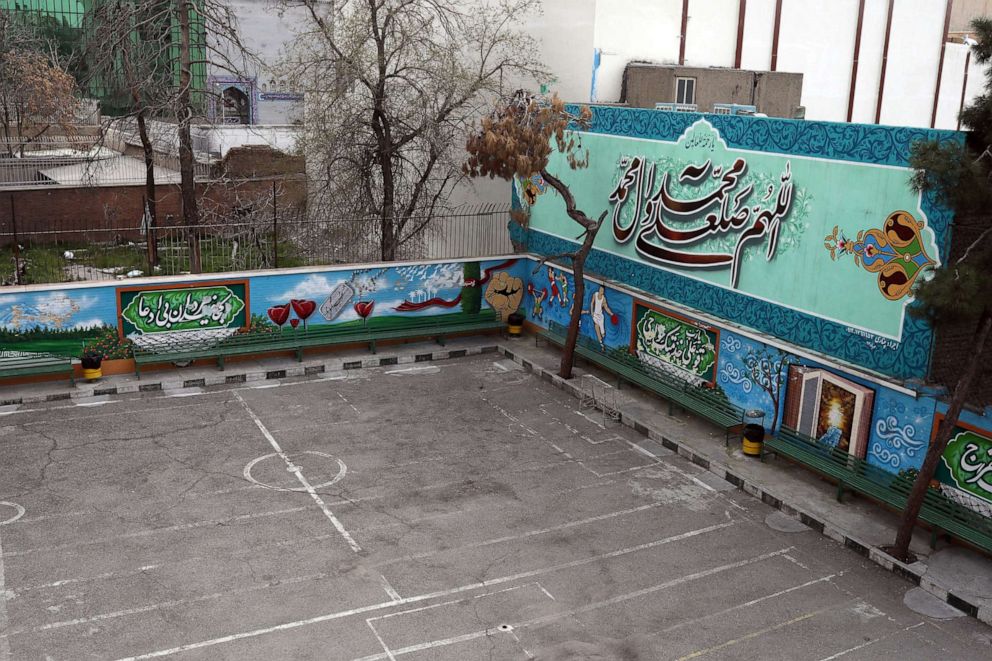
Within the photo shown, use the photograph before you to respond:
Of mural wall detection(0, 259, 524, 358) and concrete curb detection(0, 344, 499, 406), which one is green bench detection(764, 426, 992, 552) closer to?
concrete curb detection(0, 344, 499, 406)

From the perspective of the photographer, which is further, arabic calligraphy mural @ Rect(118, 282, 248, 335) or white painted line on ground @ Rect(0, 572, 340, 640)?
arabic calligraphy mural @ Rect(118, 282, 248, 335)

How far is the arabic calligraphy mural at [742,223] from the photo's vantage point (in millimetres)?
13547

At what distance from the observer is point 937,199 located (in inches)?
444

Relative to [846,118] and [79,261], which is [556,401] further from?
[846,118]

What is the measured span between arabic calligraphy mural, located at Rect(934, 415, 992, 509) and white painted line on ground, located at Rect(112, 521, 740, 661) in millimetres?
2397

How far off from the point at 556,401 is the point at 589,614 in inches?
287

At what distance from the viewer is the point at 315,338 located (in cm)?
1967

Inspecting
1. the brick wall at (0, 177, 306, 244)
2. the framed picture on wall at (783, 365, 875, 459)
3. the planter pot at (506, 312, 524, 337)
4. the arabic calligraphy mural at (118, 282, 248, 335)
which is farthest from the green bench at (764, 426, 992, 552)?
the brick wall at (0, 177, 306, 244)

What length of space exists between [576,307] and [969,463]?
7.86 m

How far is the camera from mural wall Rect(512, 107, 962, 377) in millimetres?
13312

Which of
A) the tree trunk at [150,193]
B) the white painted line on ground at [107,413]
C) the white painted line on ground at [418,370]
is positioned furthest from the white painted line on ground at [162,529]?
the tree trunk at [150,193]

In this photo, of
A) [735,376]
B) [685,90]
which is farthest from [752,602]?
[685,90]

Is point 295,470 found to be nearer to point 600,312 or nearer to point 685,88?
point 600,312

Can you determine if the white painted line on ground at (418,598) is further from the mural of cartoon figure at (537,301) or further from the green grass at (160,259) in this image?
the green grass at (160,259)
